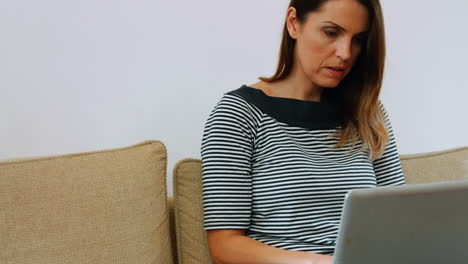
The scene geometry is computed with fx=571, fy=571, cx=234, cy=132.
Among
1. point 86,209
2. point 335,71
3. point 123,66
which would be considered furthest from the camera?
point 123,66

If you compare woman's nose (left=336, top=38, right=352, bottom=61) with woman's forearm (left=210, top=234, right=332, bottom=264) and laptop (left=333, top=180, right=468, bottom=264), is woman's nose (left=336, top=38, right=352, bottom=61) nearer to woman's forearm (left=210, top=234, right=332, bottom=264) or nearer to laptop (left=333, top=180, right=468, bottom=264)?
woman's forearm (left=210, top=234, right=332, bottom=264)

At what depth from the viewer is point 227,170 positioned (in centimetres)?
114

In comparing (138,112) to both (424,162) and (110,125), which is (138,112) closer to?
(110,125)

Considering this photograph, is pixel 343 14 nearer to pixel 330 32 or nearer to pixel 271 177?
pixel 330 32

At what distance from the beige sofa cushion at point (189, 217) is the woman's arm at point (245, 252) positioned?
55 mm

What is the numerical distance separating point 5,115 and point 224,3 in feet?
2.02

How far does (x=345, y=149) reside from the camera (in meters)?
1.29

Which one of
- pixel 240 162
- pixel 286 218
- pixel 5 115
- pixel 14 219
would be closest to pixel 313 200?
pixel 286 218

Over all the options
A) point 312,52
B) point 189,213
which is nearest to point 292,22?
point 312,52

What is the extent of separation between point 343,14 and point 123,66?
0.54 meters

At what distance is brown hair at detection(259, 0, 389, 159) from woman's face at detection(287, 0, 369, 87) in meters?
0.02

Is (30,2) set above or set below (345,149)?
above

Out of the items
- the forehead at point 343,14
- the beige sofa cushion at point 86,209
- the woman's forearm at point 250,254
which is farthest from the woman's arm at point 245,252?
the forehead at point 343,14

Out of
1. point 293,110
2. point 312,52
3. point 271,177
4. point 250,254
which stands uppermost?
point 312,52
